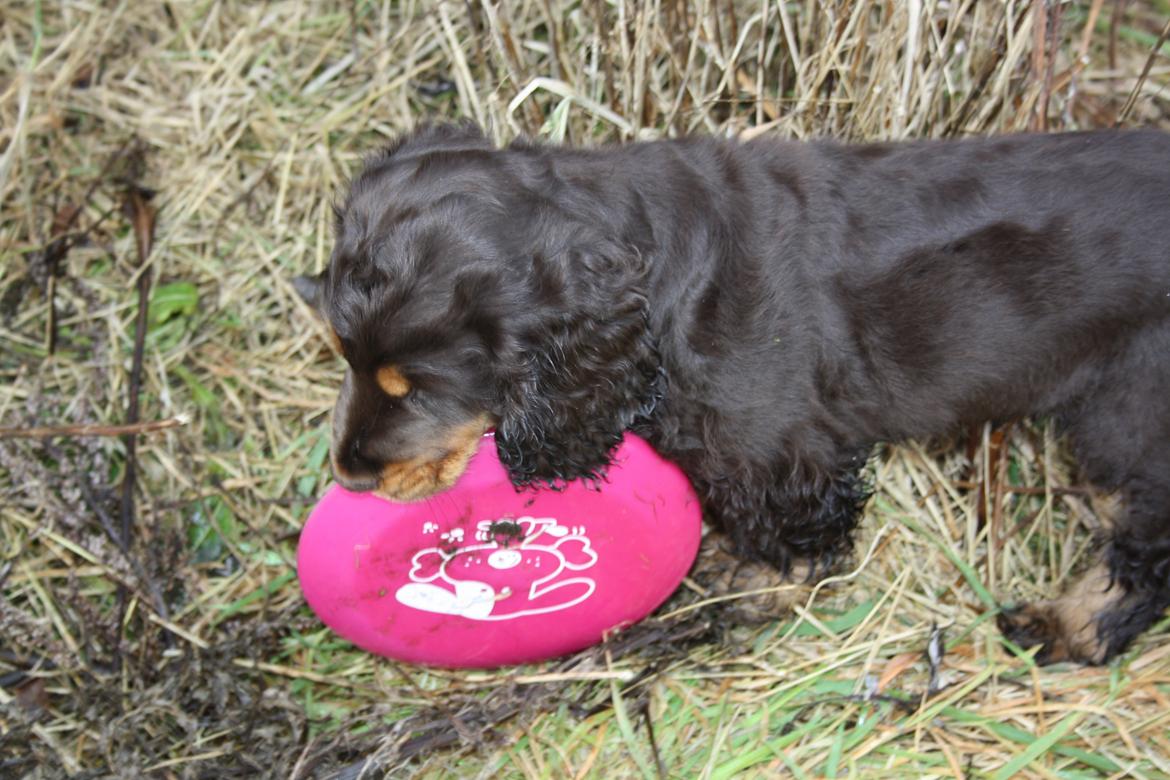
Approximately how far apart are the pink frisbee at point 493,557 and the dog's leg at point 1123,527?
42.5 inches

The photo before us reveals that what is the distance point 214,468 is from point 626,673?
1.59 meters

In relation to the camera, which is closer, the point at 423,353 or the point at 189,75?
the point at 423,353

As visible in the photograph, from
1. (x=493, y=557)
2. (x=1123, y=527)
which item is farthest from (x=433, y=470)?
(x=1123, y=527)

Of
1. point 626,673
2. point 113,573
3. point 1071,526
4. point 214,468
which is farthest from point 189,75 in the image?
point 1071,526

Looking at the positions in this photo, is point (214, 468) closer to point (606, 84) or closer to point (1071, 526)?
point (606, 84)

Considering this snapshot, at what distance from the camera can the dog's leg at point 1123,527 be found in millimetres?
2977

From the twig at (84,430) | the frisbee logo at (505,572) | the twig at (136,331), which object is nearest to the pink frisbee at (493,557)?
the frisbee logo at (505,572)

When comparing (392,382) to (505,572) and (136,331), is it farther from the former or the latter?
(136,331)

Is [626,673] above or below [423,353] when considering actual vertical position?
below

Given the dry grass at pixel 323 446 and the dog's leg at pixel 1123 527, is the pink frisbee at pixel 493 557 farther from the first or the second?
the dog's leg at pixel 1123 527

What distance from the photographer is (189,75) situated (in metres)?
4.61

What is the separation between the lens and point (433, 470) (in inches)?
113

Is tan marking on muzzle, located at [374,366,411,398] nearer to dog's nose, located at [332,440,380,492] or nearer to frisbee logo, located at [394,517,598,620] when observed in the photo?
dog's nose, located at [332,440,380,492]

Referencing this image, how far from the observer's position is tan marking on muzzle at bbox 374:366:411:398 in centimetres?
270
